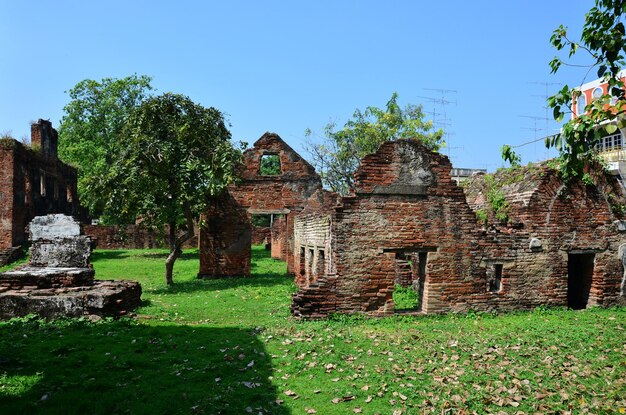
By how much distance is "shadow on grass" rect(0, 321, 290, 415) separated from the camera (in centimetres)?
677

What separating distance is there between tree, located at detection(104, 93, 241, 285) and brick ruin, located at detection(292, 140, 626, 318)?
5.52 m

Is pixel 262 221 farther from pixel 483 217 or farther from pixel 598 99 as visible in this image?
pixel 598 99

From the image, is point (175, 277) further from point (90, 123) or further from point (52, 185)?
point (90, 123)

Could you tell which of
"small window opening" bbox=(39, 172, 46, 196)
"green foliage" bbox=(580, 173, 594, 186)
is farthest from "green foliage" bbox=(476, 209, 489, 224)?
"small window opening" bbox=(39, 172, 46, 196)

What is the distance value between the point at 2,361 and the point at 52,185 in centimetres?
2630

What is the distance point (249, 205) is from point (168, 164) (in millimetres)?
4761

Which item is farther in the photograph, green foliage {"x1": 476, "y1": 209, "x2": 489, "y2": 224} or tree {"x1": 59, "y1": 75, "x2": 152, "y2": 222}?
tree {"x1": 59, "y1": 75, "x2": 152, "y2": 222}

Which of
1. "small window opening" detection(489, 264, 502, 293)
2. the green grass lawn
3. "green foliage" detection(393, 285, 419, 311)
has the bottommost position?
the green grass lawn

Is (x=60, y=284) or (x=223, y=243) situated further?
(x=223, y=243)

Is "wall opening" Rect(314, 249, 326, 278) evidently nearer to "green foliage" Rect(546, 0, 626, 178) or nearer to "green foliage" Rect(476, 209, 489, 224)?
"green foliage" Rect(476, 209, 489, 224)

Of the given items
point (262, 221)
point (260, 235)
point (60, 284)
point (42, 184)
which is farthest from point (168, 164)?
point (262, 221)

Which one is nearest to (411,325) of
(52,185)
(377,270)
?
(377,270)

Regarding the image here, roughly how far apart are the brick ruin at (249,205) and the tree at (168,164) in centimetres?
173

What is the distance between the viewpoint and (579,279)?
564 inches
